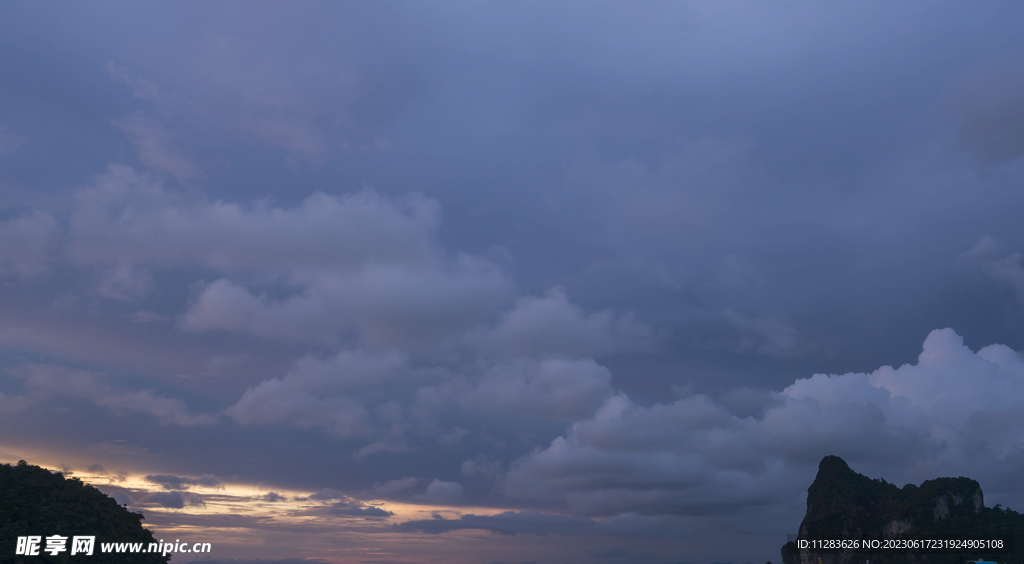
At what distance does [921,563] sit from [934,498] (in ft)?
54.8

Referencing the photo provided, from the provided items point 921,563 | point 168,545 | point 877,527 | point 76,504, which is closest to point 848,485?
point 877,527

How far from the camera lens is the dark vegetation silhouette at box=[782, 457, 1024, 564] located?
529 ft

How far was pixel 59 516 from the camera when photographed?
80500 millimetres

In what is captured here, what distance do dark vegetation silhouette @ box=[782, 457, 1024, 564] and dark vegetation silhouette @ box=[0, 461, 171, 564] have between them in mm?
164617

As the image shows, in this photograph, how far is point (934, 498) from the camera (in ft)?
552

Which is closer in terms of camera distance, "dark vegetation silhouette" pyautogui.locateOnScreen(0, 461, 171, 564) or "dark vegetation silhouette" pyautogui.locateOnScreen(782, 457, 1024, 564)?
"dark vegetation silhouette" pyautogui.locateOnScreen(0, 461, 171, 564)

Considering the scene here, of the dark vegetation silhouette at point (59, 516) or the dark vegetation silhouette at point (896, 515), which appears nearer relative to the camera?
the dark vegetation silhouette at point (59, 516)

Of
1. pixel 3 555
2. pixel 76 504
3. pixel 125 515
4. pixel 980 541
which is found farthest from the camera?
pixel 980 541

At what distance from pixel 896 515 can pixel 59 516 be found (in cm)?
18176

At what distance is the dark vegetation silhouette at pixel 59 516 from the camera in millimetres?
75062

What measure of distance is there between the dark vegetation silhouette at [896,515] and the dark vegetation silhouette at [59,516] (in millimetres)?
164617

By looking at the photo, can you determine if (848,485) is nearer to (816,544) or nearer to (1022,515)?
(816,544)

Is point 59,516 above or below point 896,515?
above

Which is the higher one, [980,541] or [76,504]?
[76,504]
